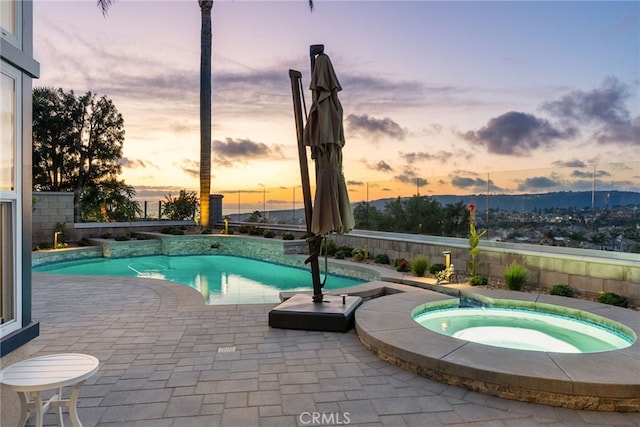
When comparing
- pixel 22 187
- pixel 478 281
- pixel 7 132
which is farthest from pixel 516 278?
pixel 7 132

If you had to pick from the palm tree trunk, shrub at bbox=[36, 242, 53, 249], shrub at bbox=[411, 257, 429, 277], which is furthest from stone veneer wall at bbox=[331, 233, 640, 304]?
shrub at bbox=[36, 242, 53, 249]

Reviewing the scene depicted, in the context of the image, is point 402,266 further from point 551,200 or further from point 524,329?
point 524,329

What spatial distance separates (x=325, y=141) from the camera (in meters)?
4.48

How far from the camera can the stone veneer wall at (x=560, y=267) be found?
19.2ft

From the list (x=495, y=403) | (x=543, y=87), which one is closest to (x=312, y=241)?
(x=495, y=403)

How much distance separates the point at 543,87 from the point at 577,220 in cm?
452

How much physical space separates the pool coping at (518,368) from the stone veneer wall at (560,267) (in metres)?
1.85

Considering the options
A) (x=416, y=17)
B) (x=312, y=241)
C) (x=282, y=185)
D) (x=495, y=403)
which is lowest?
(x=495, y=403)

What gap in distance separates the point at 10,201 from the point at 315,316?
10.6 ft

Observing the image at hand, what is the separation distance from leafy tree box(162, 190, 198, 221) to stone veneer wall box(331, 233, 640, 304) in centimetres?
1315

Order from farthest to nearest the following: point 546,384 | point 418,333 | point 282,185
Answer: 1. point 282,185
2. point 418,333
3. point 546,384

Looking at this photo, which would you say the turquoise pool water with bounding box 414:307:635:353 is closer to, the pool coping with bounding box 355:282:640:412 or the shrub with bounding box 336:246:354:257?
the pool coping with bounding box 355:282:640:412

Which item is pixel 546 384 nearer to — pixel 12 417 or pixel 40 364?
pixel 40 364

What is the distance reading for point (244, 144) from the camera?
1836cm
